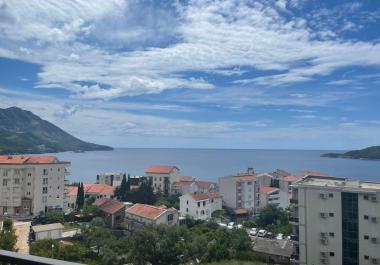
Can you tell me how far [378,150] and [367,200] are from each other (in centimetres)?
8779

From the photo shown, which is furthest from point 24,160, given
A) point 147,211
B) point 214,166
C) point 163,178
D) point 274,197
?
point 214,166

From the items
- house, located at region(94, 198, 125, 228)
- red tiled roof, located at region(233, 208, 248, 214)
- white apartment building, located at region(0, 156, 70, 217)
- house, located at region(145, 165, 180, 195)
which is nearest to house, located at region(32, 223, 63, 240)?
house, located at region(94, 198, 125, 228)

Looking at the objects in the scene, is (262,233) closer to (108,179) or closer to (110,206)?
(110,206)

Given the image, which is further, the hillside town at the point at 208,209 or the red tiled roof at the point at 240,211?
the red tiled roof at the point at 240,211

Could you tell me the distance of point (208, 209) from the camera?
25812 millimetres

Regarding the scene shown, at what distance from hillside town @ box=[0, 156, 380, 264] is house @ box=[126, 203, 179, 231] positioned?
0.05m

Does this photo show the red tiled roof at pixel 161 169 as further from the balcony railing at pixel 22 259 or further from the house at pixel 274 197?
the balcony railing at pixel 22 259

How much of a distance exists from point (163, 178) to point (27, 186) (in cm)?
1308

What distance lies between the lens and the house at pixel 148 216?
19.5m

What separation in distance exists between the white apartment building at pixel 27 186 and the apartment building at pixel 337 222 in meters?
16.1

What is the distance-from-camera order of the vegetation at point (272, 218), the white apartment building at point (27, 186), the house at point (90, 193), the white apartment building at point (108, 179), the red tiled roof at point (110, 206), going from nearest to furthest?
1. the red tiled roof at point (110, 206)
2. the white apartment building at point (27, 186)
3. the vegetation at point (272, 218)
4. the house at point (90, 193)
5. the white apartment building at point (108, 179)

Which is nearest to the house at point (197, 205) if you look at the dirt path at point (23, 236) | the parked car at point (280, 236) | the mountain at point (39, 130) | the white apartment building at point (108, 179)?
the parked car at point (280, 236)

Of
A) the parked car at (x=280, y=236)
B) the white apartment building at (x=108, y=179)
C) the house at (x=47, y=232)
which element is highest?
the white apartment building at (x=108, y=179)

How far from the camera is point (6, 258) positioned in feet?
4.29
